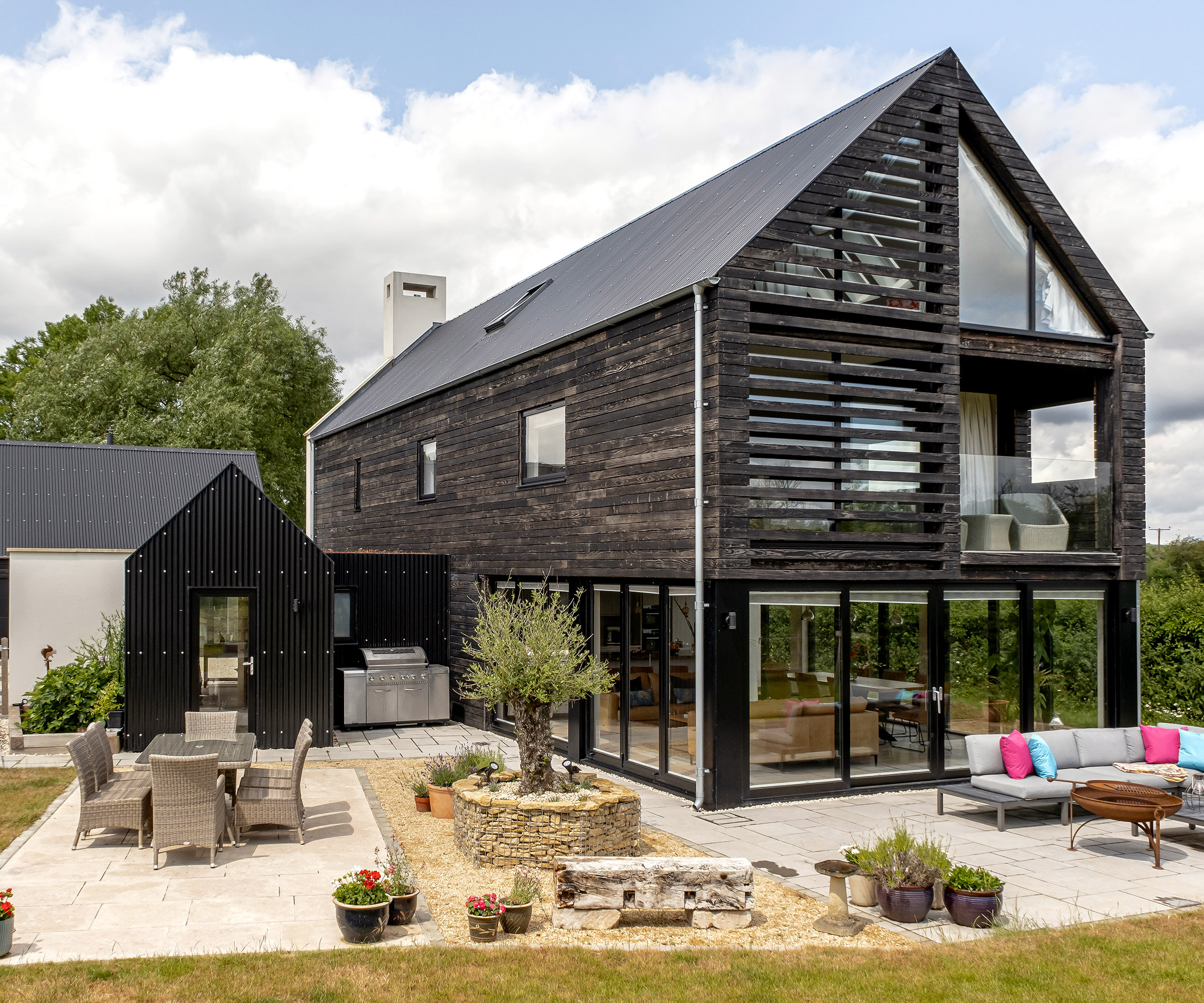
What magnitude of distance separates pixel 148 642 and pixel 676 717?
6858mm

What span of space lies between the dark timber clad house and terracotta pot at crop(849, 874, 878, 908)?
282 centimetres

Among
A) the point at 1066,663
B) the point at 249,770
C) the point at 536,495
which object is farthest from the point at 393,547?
the point at 1066,663

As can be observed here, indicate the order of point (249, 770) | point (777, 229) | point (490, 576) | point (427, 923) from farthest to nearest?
1. point (490, 576)
2. point (777, 229)
3. point (249, 770)
4. point (427, 923)

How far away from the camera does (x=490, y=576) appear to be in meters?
15.3

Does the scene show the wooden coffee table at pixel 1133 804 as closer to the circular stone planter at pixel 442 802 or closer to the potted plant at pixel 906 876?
the potted plant at pixel 906 876

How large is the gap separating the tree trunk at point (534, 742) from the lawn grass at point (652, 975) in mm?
2370

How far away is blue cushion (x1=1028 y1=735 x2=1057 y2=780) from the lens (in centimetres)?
980

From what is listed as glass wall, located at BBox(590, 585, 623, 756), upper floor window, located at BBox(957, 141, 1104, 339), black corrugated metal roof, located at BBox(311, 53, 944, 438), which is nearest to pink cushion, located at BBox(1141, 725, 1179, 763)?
upper floor window, located at BBox(957, 141, 1104, 339)

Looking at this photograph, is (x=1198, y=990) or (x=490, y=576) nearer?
(x=1198, y=990)

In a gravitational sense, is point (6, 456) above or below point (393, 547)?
above

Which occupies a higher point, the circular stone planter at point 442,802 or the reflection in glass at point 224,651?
the reflection in glass at point 224,651

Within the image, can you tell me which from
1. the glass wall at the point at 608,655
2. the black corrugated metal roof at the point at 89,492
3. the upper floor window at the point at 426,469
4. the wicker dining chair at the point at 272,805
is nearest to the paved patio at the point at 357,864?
the wicker dining chair at the point at 272,805

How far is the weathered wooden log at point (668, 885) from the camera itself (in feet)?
22.8

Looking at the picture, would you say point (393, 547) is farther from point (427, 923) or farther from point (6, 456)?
point (427, 923)
